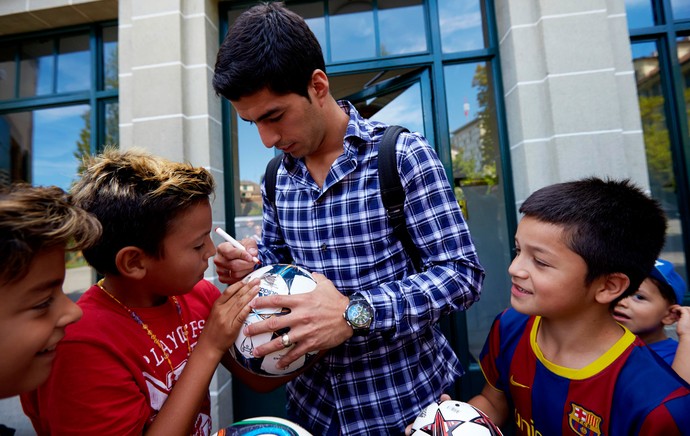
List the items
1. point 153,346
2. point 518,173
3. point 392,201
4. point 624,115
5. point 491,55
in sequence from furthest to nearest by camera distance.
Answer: point 491,55, point 518,173, point 624,115, point 392,201, point 153,346

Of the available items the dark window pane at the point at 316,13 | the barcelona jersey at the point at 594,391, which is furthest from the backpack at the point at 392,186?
the dark window pane at the point at 316,13

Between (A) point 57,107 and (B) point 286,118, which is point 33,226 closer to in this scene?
(B) point 286,118

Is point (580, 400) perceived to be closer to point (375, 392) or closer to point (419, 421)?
point (419, 421)

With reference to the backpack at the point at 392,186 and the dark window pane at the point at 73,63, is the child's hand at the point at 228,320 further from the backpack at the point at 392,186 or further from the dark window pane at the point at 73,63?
the dark window pane at the point at 73,63

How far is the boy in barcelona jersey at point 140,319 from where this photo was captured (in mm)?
1005

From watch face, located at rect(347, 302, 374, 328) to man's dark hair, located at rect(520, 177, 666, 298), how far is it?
722mm

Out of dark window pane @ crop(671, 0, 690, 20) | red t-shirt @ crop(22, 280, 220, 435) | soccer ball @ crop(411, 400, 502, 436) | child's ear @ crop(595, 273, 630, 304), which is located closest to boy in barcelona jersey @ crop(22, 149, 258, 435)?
red t-shirt @ crop(22, 280, 220, 435)

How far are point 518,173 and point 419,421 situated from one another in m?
2.02

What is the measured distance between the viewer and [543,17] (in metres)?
2.52

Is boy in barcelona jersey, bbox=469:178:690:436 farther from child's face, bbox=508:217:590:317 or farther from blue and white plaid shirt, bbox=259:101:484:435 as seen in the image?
blue and white plaid shirt, bbox=259:101:484:435

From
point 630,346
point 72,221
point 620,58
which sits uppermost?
point 620,58

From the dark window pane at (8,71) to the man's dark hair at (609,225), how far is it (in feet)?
14.6

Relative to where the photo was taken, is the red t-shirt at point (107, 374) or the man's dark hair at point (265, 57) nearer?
the red t-shirt at point (107, 374)

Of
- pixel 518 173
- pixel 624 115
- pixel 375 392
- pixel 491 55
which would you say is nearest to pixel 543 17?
pixel 491 55
